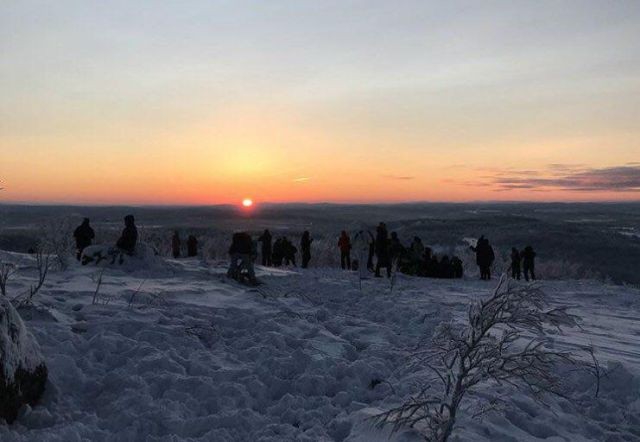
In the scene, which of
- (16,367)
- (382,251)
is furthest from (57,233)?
(16,367)

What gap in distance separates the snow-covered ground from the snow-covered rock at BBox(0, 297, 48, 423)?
0.55ft

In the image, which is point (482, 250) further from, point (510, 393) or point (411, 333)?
point (510, 393)

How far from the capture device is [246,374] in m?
6.29

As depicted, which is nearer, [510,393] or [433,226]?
[510,393]

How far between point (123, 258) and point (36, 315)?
22.1 feet

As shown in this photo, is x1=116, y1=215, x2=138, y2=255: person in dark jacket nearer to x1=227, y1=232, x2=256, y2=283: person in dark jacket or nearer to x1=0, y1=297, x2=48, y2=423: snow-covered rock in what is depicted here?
x1=227, y1=232, x2=256, y2=283: person in dark jacket

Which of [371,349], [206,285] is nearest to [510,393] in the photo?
[371,349]

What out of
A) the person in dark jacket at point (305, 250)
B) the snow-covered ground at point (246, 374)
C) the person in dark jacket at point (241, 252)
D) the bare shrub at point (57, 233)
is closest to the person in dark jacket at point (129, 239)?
the person in dark jacket at point (241, 252)

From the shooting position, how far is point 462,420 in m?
5.18

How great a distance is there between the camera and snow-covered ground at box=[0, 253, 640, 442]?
499 cm

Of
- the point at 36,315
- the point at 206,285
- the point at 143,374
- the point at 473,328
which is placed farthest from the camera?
the point at 206,285

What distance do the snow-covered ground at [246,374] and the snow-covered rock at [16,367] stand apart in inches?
6.6

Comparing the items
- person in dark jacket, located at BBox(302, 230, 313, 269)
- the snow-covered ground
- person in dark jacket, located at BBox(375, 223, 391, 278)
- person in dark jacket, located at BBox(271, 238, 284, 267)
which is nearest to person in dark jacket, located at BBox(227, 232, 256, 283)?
the snow-covered ground

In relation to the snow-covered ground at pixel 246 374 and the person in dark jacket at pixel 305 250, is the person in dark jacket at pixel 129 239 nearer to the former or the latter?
the snow-covered ground at pixel 246 374
